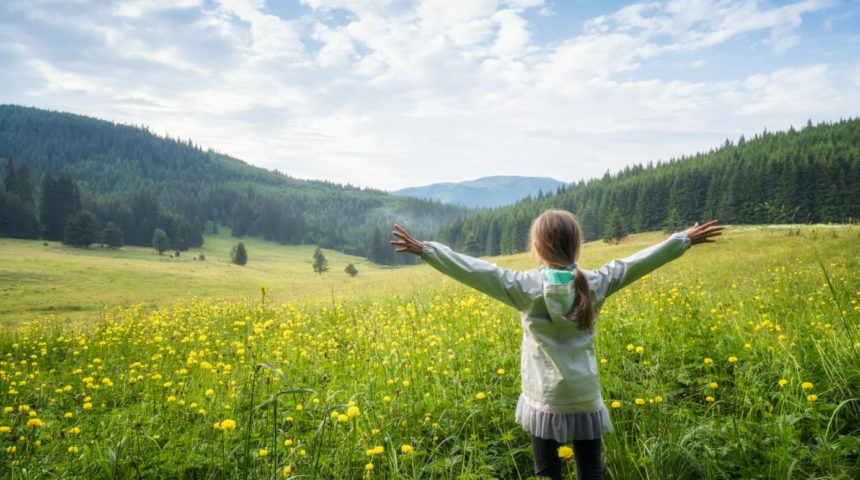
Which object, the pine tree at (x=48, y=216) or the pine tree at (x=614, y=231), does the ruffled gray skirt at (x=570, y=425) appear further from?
the pine tree at (x=48, y=216)

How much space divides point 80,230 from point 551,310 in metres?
78.7

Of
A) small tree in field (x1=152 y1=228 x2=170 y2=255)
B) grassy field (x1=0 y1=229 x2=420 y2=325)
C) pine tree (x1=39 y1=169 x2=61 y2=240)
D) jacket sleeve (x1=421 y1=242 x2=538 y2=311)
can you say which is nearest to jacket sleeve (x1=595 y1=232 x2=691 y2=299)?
jacket sleeve (x1=421 y1=242 x2=538 y2=311)

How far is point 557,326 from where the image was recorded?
8.17 feet

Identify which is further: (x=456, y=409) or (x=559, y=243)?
(x=456, y=409)

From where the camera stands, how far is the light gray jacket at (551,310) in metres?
2.43

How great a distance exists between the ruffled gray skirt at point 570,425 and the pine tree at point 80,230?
7829 centimetres

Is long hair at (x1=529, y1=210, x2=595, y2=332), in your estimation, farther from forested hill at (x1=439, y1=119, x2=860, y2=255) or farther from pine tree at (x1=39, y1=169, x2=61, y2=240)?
pine tree at (x1=39, y1=169, x2=61, y2=240)

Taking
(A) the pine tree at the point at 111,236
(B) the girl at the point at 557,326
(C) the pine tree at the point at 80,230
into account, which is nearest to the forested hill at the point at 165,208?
(A) the pine tree at the point at 111,236

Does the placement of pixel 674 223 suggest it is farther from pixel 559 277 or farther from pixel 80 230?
pixel 80 230

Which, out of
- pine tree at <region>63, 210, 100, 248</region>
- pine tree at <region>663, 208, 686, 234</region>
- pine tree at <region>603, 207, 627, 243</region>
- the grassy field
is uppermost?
pine tree at <region>663, 208, 686, 234</region>

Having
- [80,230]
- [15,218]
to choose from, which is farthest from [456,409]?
[15,218]

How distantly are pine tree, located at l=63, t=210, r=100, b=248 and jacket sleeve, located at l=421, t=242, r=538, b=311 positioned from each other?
77738 millimetres

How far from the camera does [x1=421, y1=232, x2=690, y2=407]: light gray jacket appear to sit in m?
2.43

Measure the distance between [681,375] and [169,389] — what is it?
5309 millimetres
